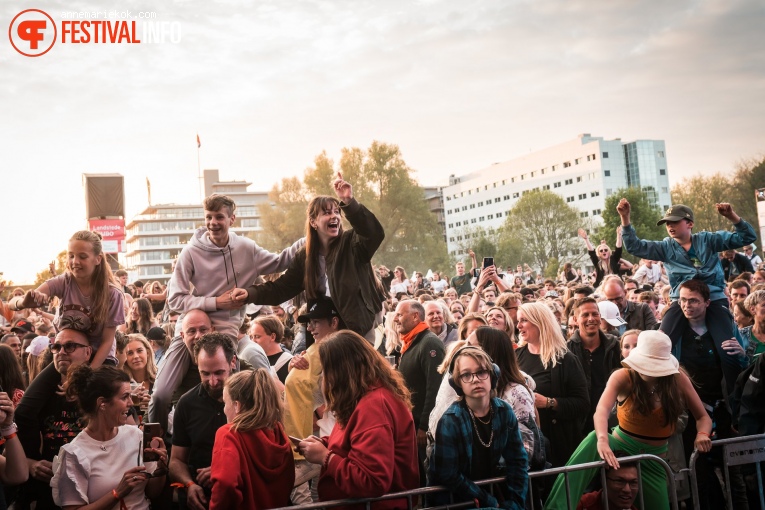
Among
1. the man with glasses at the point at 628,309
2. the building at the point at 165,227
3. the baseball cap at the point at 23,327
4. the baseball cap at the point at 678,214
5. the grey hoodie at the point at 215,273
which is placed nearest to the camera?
the grey hoodie at the point at 215,273

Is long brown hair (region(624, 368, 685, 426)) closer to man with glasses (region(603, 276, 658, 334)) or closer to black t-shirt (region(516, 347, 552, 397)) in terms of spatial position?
black t-shirt (region(516, 347, 552, 397))

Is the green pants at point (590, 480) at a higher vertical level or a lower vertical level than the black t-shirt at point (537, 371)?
lower

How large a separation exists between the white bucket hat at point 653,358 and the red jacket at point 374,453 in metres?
2.06

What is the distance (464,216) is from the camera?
427 ft

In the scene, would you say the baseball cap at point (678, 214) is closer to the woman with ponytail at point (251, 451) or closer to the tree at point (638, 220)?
the woman with ponytail at point (251, 451)

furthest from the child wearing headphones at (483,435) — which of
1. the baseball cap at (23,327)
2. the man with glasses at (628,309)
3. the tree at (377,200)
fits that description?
the tree at (377,200)

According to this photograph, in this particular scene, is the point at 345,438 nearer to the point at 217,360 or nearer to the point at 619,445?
the point at 217,360

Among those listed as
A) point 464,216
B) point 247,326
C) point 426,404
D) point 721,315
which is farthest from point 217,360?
point 464,216

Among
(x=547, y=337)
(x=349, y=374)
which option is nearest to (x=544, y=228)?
(x=547, y=337)

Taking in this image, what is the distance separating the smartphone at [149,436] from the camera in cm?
438

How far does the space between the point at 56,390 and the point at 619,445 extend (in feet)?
13.0

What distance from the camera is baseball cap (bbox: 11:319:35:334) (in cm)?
1129

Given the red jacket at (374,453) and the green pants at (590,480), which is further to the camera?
the green pants at (590,480)

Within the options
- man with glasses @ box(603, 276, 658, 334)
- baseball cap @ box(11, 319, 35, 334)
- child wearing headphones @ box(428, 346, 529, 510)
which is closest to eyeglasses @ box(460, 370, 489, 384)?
child wearing headphones @ box(428, 346, 529, 510)
